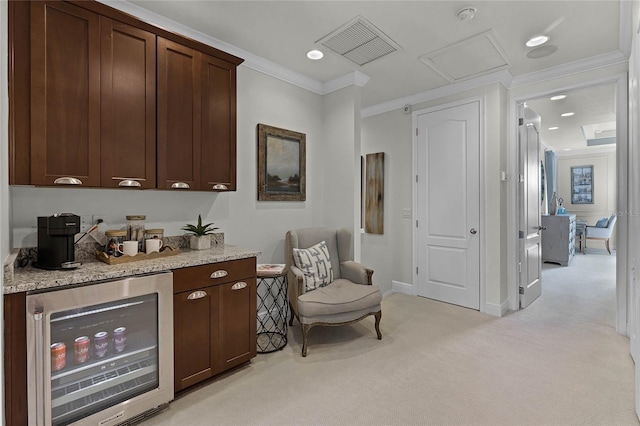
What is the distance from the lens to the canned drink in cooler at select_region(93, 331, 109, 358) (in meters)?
1.77

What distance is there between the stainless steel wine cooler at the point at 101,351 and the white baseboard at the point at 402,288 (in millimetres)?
3180

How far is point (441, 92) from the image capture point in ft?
12.9

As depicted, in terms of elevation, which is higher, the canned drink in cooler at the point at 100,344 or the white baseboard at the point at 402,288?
the canned drink in cooler at the point at 100,344

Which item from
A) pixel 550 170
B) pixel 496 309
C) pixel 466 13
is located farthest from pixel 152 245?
pixel 550 170

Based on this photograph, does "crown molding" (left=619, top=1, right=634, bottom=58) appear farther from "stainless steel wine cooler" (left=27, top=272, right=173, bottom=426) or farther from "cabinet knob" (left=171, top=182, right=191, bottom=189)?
"stainless steel wine cooler" (left=27, top=272, right=173, bottom=426)

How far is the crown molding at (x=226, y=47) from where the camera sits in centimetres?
233

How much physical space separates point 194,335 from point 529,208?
13.0 ft

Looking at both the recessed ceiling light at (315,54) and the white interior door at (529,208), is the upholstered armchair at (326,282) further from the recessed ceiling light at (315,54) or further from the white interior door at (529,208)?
the white interior door at (529,208)

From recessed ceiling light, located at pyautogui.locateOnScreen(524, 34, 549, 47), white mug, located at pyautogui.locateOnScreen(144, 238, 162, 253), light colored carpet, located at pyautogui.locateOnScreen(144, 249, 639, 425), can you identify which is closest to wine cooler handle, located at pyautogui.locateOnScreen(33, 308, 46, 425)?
light colored carpet, located at pyautogui.locateOnScreen(144, 249, 639, 425)

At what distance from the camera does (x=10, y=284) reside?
1470 millimetres

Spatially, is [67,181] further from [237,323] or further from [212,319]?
[237,323]

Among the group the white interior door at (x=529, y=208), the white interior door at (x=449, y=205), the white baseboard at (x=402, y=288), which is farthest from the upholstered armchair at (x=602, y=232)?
the white baseboard at (x=402, y=288)

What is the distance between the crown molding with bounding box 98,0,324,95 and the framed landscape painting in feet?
1.87

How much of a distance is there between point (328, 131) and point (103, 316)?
2865mm
